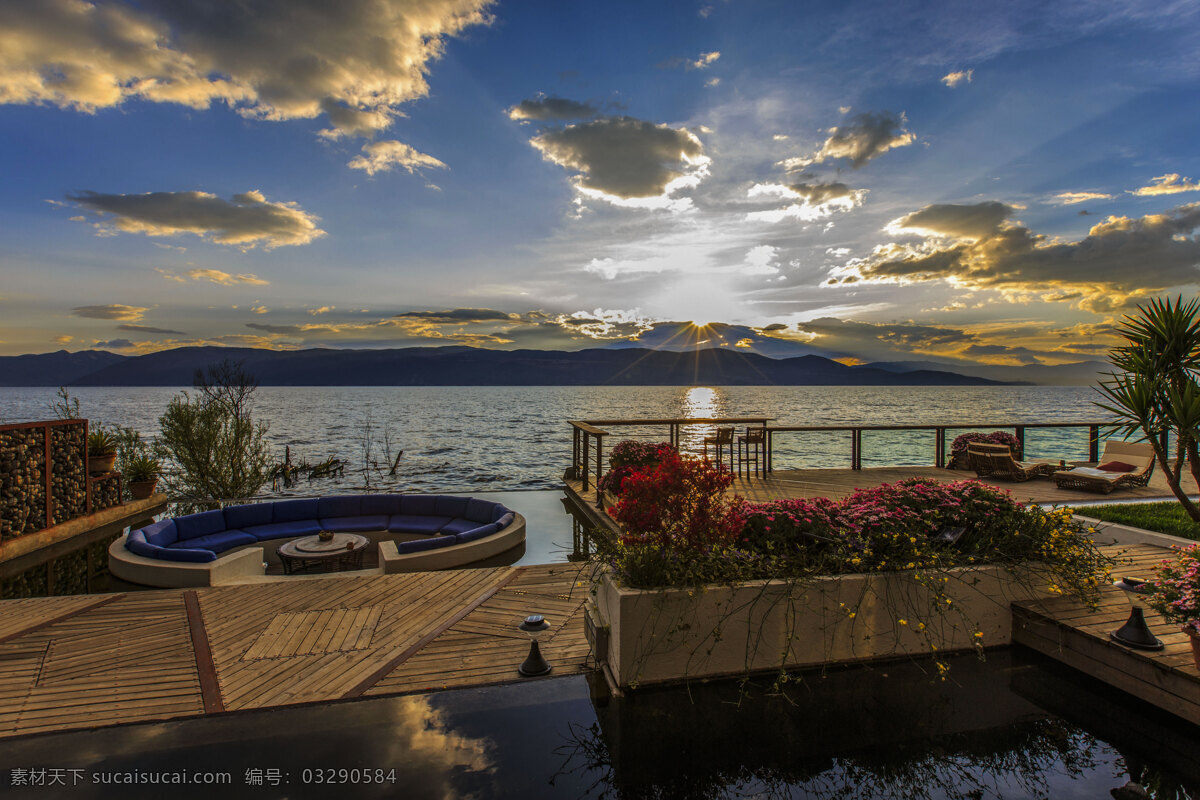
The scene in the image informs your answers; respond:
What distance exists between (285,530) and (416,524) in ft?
6.01

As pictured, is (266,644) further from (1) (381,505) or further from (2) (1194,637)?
(2) (1194,637)

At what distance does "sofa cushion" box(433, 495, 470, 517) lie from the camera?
8016 mm

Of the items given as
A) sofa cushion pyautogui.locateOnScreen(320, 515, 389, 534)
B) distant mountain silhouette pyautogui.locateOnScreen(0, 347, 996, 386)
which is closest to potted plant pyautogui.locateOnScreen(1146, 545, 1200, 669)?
sofa cushion pyautogui.locateOnScreen(320, 515, 389, 534)

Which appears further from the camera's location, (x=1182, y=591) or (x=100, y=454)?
(x=100, y=454)

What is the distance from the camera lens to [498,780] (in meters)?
2.18

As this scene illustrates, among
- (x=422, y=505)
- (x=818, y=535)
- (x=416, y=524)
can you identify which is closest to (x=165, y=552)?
(x=416, y=524)

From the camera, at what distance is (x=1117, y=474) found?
784cm

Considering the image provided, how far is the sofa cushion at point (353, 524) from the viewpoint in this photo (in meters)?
7.66

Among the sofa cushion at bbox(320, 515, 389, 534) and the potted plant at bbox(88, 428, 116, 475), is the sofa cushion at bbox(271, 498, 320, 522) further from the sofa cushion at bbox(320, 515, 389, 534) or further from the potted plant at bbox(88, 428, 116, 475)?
the potted plant at bbox(88, 428, 116, 475)

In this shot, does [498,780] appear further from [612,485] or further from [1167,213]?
[1167,213]

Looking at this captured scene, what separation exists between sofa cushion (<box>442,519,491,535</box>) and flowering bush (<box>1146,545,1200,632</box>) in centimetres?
699

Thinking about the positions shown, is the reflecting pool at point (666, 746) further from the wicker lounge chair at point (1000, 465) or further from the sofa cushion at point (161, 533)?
the wicker lounge chair at point (1000, 465)

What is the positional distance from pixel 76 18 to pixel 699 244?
31.9 feet

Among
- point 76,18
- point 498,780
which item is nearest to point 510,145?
point 76,18
